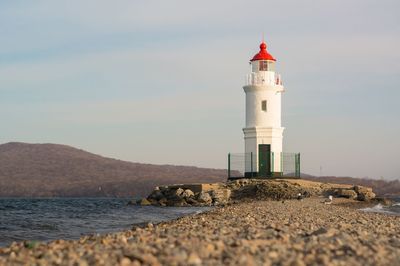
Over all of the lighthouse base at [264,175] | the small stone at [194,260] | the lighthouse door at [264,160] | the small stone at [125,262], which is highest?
the lighthouse door at [264,160]

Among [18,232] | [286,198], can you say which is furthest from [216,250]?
[286,198]

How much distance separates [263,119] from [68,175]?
9145 centimetres

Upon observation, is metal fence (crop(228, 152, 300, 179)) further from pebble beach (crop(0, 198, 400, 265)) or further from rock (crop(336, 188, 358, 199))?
pebble beach (crop(0, 198, 400, 265))

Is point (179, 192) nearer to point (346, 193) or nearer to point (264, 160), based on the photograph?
point (264, 160)

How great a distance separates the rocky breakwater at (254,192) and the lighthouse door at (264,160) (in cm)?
115

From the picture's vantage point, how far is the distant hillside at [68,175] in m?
108

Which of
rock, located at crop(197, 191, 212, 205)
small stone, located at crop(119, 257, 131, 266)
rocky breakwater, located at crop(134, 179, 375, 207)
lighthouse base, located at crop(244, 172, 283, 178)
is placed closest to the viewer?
small stone, located at crop(119, 257, 131, 266)

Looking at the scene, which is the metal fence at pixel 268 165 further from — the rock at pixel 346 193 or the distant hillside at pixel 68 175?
the distant hillside at pixel 68 175

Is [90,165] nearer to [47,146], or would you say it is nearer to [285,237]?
[47,146]

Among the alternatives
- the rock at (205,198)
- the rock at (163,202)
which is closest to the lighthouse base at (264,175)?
the rock at (205,198)

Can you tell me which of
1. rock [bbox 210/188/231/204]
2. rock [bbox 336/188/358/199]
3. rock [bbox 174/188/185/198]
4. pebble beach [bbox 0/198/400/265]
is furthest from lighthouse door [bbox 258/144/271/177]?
pebble beach [bbox 0/198/400/265]

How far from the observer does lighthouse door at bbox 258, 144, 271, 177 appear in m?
36.8

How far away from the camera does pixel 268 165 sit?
37.0 meters

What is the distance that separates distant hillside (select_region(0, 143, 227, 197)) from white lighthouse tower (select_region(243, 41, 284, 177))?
61.9 metres
